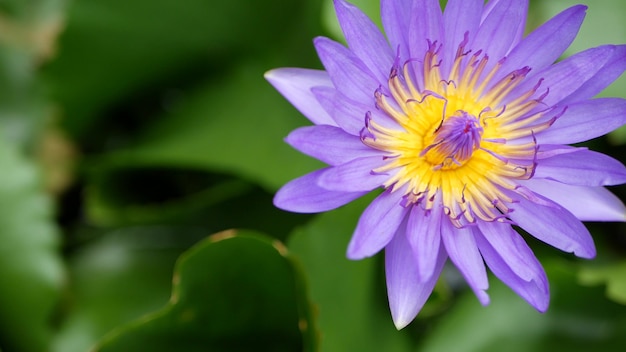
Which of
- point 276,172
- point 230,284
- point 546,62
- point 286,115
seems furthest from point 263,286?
point 546,62

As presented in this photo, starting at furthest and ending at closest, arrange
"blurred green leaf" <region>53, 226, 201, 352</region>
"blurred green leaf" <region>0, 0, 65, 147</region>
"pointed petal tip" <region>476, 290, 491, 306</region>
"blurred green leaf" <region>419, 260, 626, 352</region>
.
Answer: "blurred green leaf" <region>0, 0, 65, 147</region>
"blurred green leaf" <region>53, 226, 201, 352</region>
"blurred green leaf" <region>419, 260, 626, 352</region>
"pointed petal tip" <region>476, 290, 491, 306</region>

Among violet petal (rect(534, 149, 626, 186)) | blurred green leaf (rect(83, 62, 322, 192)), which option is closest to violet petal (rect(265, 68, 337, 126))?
violet petal (rect(534, 149, 626, 186))

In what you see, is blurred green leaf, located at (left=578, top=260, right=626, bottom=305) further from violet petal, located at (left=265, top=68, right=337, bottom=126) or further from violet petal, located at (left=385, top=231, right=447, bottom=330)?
violet petal, located at (left=265, top=68, right=337, bottom=126)

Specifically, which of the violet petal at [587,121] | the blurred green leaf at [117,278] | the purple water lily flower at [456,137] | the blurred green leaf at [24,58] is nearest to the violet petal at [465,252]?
the purple water lily flower at [456,137]

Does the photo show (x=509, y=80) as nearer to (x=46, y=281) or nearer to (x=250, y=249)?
(x=250, y=249)

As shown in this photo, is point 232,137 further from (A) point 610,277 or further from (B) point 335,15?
(A) point 610,277

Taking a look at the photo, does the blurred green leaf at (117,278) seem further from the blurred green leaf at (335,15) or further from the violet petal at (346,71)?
the violet petal at (346,71)

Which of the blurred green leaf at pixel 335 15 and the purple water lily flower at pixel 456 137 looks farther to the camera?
the blurred green leaf at pixel 335 15

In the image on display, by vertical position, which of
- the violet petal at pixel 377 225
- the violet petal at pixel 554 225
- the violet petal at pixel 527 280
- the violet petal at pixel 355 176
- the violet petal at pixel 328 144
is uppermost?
the violet petal at pixel 328 144

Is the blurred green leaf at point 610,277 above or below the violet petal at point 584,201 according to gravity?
below
